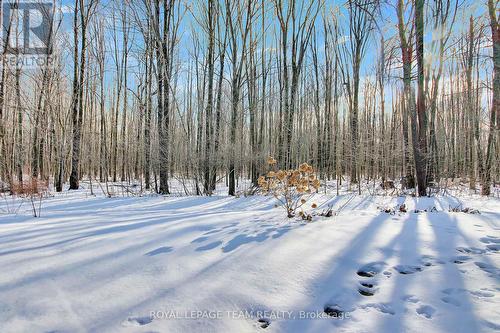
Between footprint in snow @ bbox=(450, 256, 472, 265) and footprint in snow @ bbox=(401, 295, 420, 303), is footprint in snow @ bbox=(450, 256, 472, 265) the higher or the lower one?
the higher one

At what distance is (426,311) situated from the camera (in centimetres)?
135

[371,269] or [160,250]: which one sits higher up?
[160,250]

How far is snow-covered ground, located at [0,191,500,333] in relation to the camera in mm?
1242

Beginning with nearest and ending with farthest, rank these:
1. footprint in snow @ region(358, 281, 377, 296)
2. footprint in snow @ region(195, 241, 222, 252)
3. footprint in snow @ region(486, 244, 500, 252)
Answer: footprint in snow @ region(358, 281, 377, 296) → footprint in snow @ region(195, 241, 222, 252) → footprint in snow @ region(486, 244, 500, 252)

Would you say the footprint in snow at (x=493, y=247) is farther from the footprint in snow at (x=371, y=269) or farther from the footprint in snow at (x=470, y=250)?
the footprint in snow at (x=371, y=269)

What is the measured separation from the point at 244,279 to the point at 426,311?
3.15 ft

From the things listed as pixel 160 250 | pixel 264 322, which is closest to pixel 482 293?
pixel 264 322

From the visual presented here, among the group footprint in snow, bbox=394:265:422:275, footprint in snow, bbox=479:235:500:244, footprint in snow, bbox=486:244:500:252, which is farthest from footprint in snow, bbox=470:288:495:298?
footprint in snow, bbox=479:235:500:244

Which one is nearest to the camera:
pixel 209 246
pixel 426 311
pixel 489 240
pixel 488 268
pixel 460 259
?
pixel 426 311

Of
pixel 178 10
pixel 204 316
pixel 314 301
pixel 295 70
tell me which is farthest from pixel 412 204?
pixel 178 10

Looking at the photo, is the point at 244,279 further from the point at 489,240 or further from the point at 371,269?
the point at 489,240

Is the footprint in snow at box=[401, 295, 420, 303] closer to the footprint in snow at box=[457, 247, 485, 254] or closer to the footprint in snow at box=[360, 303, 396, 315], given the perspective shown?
the footprint in snow at box=[360, 303, 396, 315]

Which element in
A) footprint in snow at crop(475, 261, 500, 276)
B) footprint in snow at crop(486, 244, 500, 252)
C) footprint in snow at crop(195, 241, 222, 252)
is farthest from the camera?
footprint in snow at crop(486, 244, 500, 252)

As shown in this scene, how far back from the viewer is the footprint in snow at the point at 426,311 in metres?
1.31
